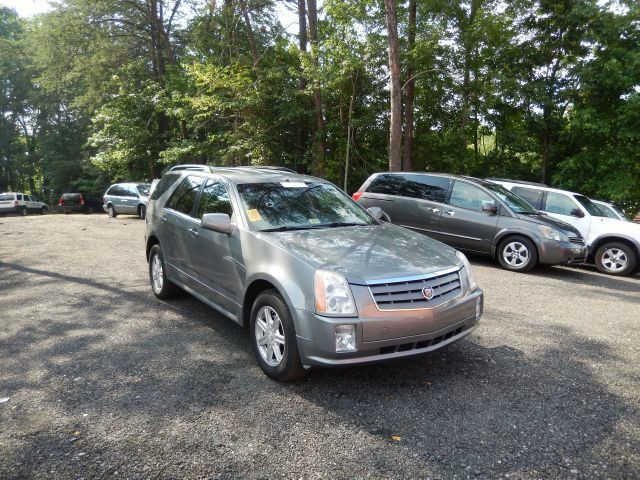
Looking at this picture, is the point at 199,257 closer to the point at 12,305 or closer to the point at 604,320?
the point at 12,305

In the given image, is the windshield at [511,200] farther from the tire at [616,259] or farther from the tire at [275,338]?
the tire at [275,338]

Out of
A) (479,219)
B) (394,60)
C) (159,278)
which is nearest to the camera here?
(159,278)

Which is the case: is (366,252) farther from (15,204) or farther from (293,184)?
(15,204)

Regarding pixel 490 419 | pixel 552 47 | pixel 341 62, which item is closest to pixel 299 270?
pixel 490 419

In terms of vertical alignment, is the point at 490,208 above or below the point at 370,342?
above

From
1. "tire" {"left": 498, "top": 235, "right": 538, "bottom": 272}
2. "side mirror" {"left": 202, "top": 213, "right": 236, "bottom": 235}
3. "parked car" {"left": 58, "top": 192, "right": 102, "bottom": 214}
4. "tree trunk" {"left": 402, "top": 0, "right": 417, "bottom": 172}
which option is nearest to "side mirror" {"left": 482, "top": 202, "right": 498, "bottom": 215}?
"tire" {"left": 498, "top": 235, "right": 538, "bottom": 272}

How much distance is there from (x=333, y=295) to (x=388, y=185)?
762 cm

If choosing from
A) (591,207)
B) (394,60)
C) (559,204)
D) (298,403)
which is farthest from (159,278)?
(394,60)

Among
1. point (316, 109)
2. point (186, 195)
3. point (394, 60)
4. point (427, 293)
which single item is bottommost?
point (427, 293)

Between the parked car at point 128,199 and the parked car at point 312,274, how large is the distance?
16.1 m

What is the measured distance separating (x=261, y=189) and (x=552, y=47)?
1555 centimetres

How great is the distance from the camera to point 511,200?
365 inches

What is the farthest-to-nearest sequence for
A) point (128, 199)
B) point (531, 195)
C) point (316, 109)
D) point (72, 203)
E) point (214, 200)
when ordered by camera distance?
point (72, 203)
point (128, 199)
point (316, 109)
point (531, 195)
point (214, 200)

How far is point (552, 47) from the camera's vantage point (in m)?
15.9
